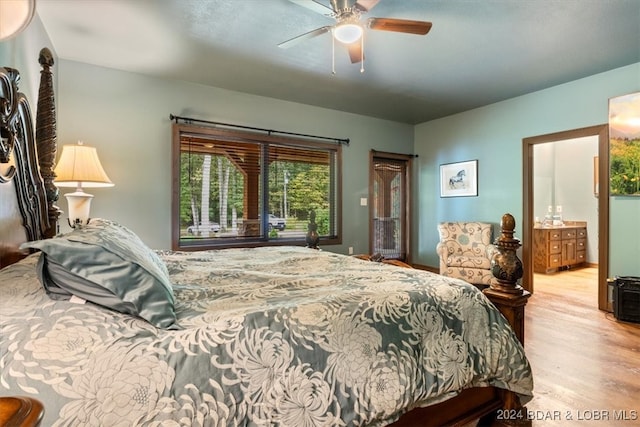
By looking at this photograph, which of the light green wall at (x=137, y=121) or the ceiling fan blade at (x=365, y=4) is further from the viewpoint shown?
the light green wall at (x=137, y=121)

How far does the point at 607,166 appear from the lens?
3.55 m

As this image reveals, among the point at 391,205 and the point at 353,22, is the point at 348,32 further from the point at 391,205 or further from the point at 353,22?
the point at 391,205

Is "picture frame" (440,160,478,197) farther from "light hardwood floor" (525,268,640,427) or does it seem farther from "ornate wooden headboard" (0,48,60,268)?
"ornate wooden headboard" (0,48,60,268)

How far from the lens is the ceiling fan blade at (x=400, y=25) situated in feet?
7.13

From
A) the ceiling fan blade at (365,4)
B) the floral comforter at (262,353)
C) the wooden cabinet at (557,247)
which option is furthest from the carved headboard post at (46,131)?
the wooden cabinet at (557,247)

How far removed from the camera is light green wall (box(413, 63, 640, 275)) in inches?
136

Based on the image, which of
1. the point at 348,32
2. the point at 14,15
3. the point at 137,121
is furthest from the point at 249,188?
the point at 14,15

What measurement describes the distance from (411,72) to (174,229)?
3.15m

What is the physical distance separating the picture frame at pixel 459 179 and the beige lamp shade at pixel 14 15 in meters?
5.03

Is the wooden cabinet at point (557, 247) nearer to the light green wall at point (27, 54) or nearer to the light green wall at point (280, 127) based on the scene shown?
the light green wall at point (280, 127)

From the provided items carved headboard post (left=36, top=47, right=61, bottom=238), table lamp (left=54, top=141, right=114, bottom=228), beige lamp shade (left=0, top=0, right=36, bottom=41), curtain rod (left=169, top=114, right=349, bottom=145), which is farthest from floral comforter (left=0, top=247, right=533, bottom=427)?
curtain rod (left=169, top=114, right=349, bottom=145)

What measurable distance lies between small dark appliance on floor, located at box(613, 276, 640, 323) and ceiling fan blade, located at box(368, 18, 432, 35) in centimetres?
315

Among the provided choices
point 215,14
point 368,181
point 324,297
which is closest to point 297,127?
point 368,181

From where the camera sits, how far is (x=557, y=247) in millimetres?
5887
